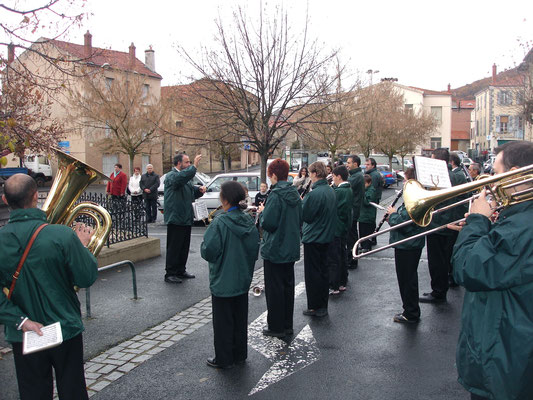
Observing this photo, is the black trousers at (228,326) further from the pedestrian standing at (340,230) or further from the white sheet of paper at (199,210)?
the white sheet of paper at (199,210)

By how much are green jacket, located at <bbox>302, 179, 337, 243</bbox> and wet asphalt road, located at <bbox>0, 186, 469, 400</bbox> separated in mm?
1014

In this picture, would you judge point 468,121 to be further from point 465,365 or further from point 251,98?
point 465,365

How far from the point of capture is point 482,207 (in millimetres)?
2596

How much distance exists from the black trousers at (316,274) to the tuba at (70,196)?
2461 millimetres

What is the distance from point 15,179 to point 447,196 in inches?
105

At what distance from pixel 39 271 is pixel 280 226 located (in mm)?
2764

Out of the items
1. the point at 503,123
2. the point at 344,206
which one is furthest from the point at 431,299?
the point at 503,123

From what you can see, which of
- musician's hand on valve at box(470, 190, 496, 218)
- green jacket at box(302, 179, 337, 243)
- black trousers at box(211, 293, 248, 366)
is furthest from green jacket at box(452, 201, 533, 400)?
green jacket at box(302, 179, 337, 243)

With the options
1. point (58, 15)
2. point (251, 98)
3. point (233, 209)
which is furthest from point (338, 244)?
point (251, 98)

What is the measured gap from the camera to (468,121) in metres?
83.0

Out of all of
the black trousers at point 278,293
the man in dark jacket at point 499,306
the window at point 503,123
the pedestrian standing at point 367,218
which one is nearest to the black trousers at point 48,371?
the man in dark jacket at point 499,306

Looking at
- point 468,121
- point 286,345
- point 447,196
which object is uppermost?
point 468,121

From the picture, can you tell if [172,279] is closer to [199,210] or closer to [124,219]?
[199,210]

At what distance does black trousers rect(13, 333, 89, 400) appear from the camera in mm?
2949
